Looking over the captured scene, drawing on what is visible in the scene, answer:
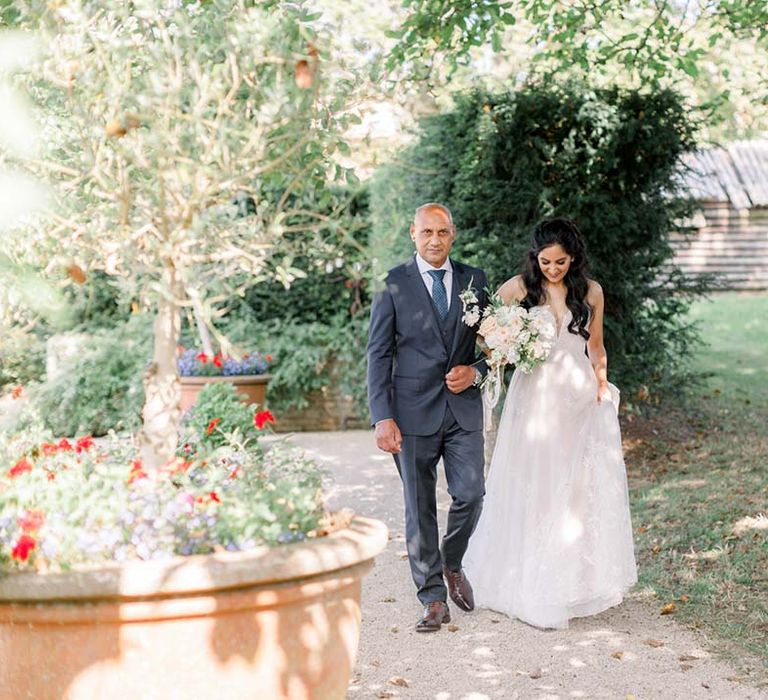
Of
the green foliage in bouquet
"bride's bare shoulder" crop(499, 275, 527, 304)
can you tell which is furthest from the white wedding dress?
the green foliage in bouquet

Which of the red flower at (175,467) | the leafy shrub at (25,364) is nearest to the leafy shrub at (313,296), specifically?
the leafy shrub at (25,364)

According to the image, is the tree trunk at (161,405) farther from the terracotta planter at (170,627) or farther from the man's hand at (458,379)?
the man's hand at (458,379)

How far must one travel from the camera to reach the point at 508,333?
18.1 feet

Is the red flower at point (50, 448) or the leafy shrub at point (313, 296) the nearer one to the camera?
the red flower at point (50, 448)

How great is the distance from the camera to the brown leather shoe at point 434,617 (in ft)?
17.9

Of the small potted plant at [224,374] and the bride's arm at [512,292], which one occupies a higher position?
the bride's arm at [512,292]

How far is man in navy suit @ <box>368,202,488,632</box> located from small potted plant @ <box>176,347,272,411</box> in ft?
21.5

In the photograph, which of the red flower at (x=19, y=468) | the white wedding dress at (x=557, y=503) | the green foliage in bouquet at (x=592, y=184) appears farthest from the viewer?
the green foliage in bouquet at (x=592, y=184)

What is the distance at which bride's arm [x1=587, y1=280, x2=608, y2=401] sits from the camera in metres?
5.98

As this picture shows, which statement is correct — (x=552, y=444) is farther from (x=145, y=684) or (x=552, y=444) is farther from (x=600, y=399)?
(x=145, y=684)

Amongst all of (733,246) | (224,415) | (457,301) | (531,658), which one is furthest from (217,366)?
(733,246)

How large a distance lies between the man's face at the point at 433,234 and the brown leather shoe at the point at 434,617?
1727mm

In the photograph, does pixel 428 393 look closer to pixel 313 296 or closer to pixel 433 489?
pixel 433 489

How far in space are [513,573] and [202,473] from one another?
251 cm
